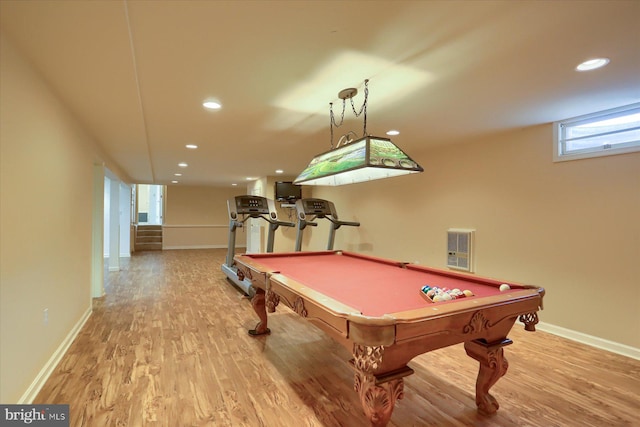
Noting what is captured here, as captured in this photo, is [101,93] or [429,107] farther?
[429,107]

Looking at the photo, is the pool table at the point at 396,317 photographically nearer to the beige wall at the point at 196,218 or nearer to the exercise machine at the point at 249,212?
the exercise machine at the point at 249,212

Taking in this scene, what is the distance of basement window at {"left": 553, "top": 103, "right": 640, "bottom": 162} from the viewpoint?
2.76 metres

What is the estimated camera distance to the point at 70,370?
236cm

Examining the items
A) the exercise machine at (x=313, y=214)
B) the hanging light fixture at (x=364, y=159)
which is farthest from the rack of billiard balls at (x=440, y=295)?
the exercise machine at (x=313, y=214)

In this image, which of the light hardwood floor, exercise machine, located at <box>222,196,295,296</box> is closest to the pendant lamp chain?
the light hardwood floor

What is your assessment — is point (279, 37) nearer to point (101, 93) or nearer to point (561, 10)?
point (561, 10)

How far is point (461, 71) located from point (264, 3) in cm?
142

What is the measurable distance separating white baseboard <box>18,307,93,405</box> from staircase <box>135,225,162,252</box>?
306 inches

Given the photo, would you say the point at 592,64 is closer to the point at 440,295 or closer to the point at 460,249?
the point at 440,295

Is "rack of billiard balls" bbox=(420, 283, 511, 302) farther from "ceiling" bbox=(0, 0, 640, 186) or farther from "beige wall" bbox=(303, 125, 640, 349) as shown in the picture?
"beige wall" bbox=(303, 125, 640, 349)

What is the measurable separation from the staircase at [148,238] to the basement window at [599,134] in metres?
10.9

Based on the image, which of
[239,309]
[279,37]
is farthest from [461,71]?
[239,309]
